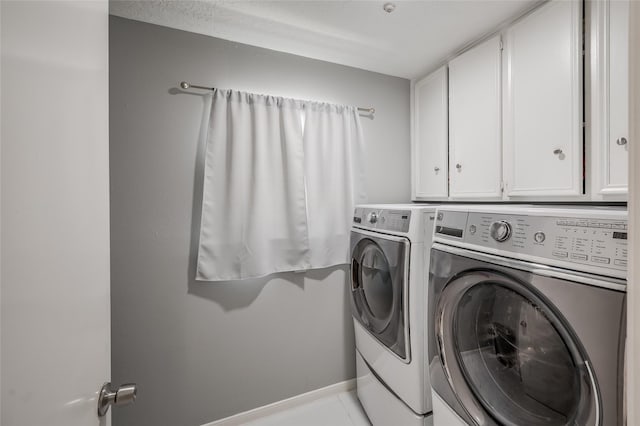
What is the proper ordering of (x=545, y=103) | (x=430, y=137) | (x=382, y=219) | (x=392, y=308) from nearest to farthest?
(x=545, y=103) → (x=392, y=308) → (x=382, y=219) → (x=430, y=137)

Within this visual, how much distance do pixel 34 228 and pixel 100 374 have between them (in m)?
0.43

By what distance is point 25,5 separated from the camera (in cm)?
33

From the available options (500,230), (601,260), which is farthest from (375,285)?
(601,260)

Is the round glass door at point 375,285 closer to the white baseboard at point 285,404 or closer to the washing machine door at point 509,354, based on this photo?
the washing machine door at point 509,354

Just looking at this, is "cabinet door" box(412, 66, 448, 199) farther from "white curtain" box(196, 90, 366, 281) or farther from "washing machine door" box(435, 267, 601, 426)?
"washing machine door" box(435, 267, 601, 426)

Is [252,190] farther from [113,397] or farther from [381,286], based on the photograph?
[113,397]

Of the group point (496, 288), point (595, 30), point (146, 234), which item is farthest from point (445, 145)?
point (146, 234)

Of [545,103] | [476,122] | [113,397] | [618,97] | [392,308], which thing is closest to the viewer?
[113,397]

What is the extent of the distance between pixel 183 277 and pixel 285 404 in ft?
3.71

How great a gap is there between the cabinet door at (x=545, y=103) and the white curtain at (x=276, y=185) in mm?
946

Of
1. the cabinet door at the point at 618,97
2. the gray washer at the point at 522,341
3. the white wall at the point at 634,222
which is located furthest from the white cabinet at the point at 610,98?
the white wall at the point at 634,222

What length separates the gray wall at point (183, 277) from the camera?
151 cm

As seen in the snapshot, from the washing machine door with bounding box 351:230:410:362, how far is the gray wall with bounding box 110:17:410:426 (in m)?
0.35

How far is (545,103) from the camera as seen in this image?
1300mm
